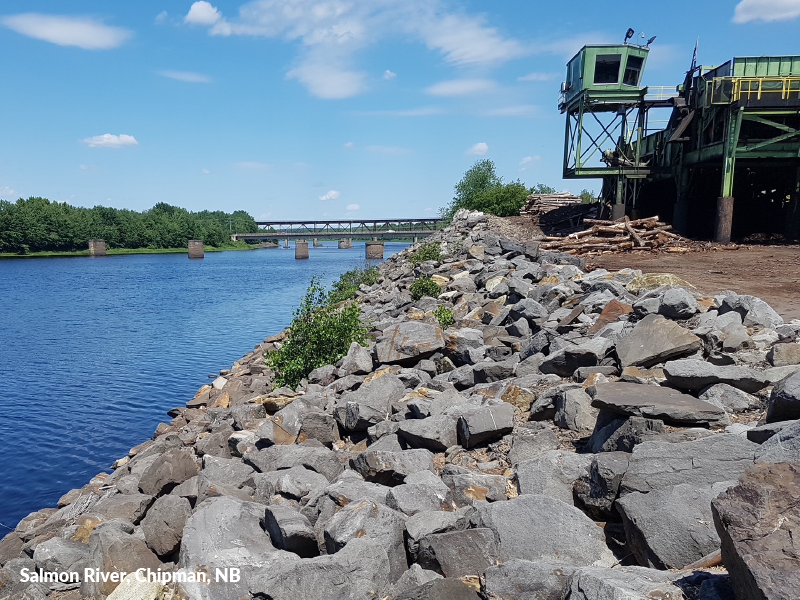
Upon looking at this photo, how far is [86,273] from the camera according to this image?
214ft

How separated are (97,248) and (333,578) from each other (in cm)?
11787

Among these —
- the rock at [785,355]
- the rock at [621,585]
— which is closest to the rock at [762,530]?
the rock at [621,585]

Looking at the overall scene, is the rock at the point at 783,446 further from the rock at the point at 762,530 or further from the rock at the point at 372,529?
the rock at the point at 372,529

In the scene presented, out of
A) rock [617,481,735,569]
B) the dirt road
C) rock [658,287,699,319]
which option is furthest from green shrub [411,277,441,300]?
rock [617,481,735,569]

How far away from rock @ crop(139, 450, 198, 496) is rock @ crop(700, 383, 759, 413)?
19.9 ft

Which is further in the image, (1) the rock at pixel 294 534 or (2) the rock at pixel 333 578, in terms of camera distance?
(1) the rock at pixel 294 534

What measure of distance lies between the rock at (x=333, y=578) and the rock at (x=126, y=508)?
10.5 feet

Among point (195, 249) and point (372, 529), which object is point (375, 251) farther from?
point (372, 529)

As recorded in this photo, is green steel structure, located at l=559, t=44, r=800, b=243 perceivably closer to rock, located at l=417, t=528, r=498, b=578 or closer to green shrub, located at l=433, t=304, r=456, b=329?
green shrub, located at l=433, t=304, r=456, b=329

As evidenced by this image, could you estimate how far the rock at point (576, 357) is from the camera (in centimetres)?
754

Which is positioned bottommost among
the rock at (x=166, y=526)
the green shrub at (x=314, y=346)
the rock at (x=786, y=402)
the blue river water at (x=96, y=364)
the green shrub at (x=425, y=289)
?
the blue river water at (x=96, y=364)

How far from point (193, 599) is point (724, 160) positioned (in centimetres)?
2355

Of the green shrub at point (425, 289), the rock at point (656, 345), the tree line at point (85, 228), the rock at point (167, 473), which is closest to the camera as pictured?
the rock at point (656, 345)

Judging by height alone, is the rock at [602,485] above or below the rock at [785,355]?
below
